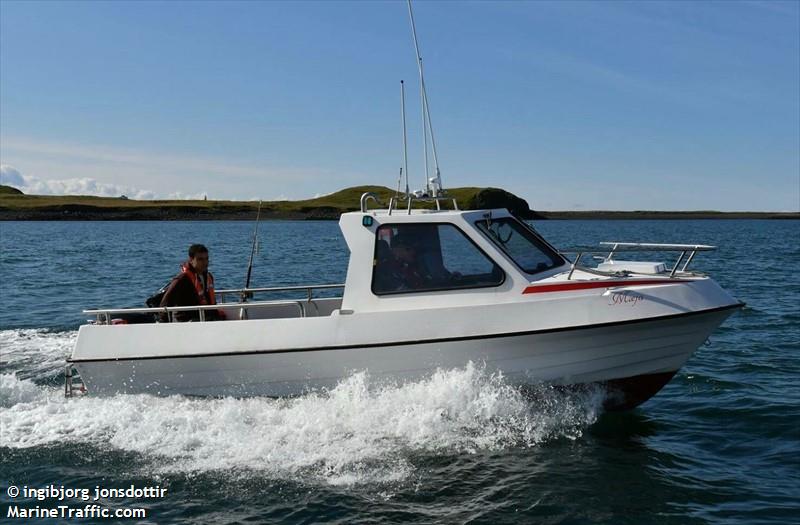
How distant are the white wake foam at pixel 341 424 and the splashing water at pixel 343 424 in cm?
1

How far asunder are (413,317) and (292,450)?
6.05ft

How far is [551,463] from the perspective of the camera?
7070 millimetres

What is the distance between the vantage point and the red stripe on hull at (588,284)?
7.44 metres

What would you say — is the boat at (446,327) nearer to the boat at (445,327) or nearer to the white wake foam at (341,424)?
the boat at (445,327)

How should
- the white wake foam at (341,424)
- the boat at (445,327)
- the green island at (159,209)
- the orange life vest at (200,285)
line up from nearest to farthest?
the white wake foam at (341,424), the boat at (445,327), the orange life vest at (200,285), the green island at (159,209)

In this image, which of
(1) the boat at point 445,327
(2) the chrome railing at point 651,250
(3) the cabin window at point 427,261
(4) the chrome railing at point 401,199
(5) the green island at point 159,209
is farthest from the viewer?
(5) the green island at point 159,209

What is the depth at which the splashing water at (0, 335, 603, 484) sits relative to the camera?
7.22 m

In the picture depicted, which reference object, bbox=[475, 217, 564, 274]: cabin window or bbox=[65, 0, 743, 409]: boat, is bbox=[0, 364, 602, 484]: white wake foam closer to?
bbox=[65, 0, 743, 409]: boat

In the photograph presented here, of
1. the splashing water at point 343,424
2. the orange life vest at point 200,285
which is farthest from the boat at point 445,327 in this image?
the orange life vest at point 200,285

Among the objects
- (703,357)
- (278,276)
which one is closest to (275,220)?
(278,276)

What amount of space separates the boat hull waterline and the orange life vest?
45.2 inches

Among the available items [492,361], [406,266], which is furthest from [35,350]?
[492,361]

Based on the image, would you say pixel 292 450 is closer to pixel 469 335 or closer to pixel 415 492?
pixel 415 492

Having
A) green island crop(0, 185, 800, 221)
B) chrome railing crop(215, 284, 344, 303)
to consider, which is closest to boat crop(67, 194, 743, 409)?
chrome railing crop(215, 284, 344, 303)
